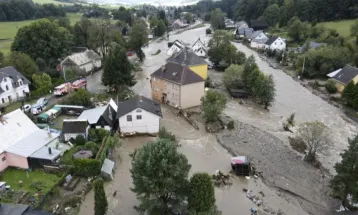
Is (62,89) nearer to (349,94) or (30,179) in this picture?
(30,179)

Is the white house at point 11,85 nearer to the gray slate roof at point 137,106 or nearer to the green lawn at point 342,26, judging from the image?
the gray slate roof at point 137,106

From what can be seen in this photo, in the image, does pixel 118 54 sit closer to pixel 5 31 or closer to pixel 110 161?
pixel 110 161

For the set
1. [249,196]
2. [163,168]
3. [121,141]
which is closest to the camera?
[163,168]

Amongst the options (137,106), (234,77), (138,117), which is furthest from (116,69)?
(234,77)

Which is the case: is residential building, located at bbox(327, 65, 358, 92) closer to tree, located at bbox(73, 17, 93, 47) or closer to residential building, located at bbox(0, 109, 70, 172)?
residential building, located at bbox(0, 109, 70, 172)

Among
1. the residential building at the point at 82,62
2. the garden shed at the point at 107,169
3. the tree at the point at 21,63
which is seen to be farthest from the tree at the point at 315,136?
the tree at the point at 21,63

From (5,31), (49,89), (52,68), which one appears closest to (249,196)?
(49,89)
